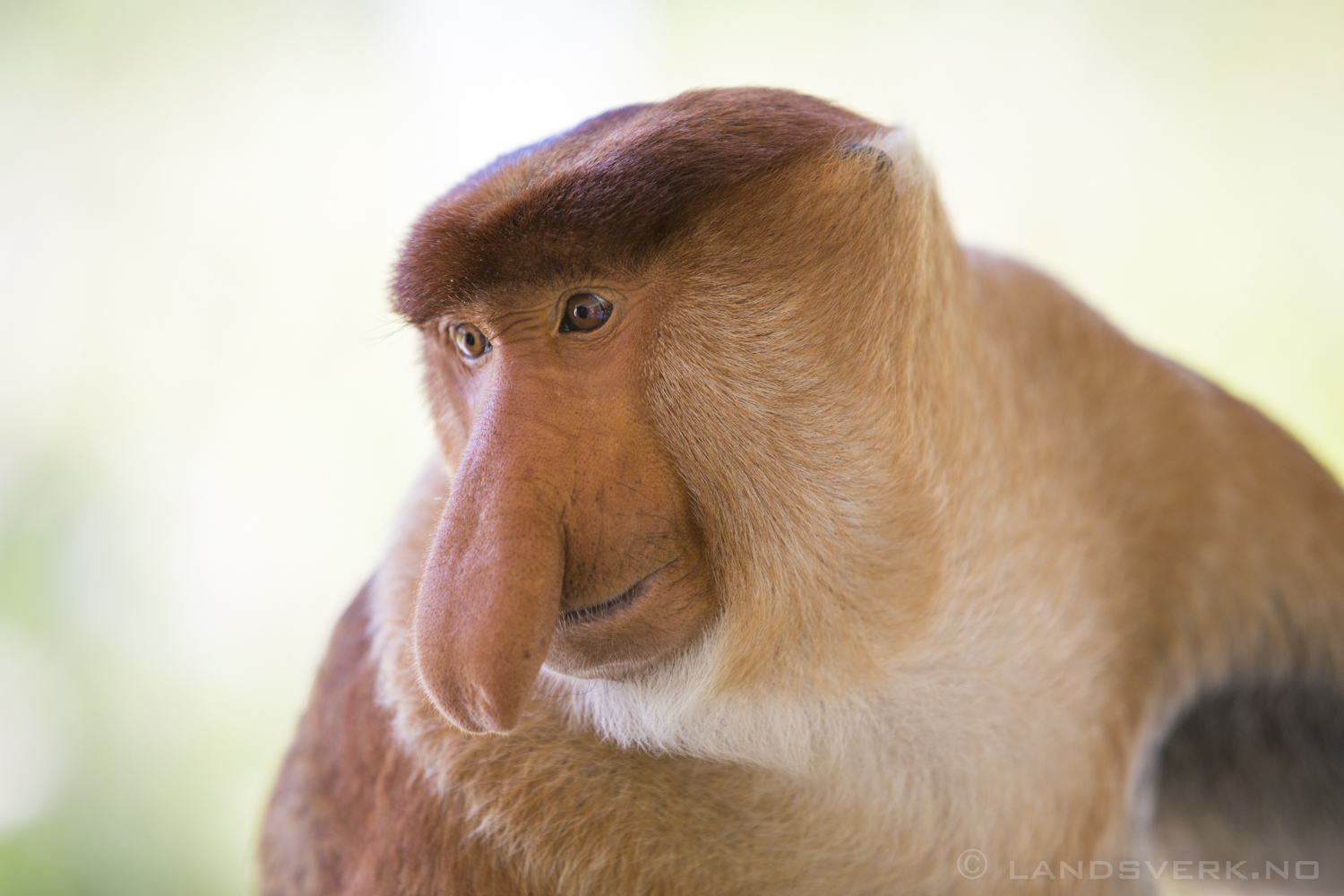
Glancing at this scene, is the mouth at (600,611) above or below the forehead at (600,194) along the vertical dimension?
below

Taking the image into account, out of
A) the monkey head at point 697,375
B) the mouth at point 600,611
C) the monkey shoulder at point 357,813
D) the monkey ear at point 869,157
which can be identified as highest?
the monkey ear at point 869,157

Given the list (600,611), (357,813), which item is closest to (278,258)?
(357,813)

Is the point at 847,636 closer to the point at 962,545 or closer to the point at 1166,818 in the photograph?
the point at 962,545

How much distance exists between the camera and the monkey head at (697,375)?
912mm

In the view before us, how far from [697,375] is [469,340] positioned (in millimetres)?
244

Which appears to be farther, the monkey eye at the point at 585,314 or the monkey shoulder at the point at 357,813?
the monkey shoulder at the point at 357,813

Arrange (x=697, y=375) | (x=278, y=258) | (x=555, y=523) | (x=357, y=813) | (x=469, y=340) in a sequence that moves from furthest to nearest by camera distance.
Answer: (x=278, y=258) → (x=357, y=813) → (x=469, y=340) → (x=697, y=375) → (x=555, y=523)

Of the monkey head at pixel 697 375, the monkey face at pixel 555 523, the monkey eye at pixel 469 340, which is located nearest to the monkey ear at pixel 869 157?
the monkey head at pixel 697 375

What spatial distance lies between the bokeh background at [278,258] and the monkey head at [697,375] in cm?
132

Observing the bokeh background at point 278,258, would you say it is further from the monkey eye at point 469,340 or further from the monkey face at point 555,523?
the monkey face at point 555,523

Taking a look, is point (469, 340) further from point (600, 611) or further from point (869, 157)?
point (869, 157)

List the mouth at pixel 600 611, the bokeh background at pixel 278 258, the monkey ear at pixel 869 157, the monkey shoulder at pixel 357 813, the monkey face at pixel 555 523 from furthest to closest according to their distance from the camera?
the bokeh background at pixel 278 258 → the monkey shoulder at pixel 357 813 → the monkey ear at pixel 869 157 → the mouth at pixel 600 611 → the monkey face at pixel 555 523

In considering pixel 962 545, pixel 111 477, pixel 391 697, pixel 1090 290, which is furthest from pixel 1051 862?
pixel 111 477

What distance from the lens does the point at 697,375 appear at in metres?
0.96
